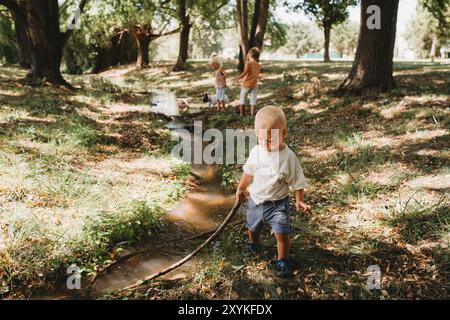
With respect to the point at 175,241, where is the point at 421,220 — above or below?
above

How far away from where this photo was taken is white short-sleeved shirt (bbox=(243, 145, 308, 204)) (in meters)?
3.52

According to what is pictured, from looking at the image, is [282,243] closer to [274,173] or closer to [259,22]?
[274,173]

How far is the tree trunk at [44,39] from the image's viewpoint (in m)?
12.2

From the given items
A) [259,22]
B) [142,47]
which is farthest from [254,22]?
[142,47]

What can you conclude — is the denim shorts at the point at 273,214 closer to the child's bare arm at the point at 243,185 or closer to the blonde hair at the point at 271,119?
the child's bare arm at the point at 243,185

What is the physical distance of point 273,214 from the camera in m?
3.62

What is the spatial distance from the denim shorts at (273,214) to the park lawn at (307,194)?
1.54 feet

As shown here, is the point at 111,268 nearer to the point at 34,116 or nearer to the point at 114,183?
the point at 114,183

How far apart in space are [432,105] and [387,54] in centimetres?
170

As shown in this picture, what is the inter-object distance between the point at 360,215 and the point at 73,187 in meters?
3.73

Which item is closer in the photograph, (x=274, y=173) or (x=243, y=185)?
(x=274, y=173)

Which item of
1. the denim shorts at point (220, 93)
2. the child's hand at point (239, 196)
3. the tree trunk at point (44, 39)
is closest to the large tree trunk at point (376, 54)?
the denim shorts at point (220, 93)

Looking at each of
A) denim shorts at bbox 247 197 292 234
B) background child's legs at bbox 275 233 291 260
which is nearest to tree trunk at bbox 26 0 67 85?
denim shorts at bbox 247 197 292 234
